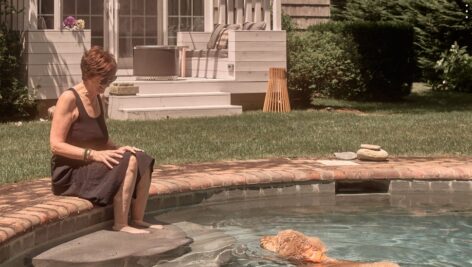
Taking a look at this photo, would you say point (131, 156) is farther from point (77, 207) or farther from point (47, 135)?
point (47, 135)

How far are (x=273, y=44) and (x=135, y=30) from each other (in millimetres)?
3055

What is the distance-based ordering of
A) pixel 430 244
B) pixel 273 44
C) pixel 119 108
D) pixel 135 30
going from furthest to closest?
pixel 135 30
pixel 273 44
pixel 119 108
pixel 430 244

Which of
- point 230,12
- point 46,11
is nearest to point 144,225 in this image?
point 46,11

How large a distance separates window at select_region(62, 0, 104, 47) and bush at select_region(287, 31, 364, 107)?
3750mm

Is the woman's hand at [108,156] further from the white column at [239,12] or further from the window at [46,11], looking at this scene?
the white column at [239,12]

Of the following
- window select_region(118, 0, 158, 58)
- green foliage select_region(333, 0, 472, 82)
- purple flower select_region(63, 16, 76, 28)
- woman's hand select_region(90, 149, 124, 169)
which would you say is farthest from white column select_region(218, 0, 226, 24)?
woman's hand select_region(90, 149, 124, 169)

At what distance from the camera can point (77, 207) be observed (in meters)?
5.68

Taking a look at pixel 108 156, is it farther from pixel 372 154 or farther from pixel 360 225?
pixel 372 154

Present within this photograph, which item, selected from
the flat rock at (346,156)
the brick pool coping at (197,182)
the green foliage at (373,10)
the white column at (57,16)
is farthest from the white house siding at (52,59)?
the green foliage at (373,10)

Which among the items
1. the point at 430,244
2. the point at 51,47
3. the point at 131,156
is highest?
the point at 51,47

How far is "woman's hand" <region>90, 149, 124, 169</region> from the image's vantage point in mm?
5695

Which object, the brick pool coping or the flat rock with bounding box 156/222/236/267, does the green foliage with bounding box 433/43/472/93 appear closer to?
the brick pool coping

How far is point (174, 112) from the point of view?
1386 centimetres

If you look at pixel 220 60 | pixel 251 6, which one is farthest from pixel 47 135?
pixel 251 6
